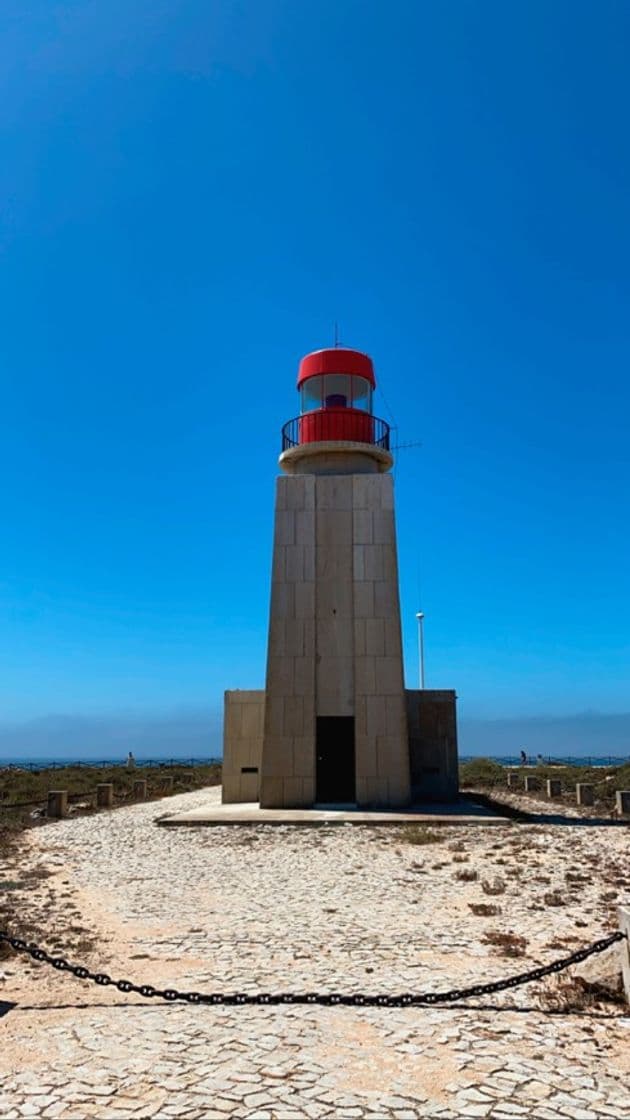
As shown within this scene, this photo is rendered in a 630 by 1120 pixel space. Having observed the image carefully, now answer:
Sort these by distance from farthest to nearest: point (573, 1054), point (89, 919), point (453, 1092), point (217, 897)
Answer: point (217, 897)
point (89, 919)
point (573, 1054)
point (453, 1092)

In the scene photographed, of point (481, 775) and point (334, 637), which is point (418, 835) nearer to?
point (334, 637)

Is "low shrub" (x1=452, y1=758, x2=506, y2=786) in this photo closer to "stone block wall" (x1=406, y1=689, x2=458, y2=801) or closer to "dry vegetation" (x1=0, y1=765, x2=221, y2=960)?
"stone block wall" (x1=406, y1=689, x2=458, y2=801)

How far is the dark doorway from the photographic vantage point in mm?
25047

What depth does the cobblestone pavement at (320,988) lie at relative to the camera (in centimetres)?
469

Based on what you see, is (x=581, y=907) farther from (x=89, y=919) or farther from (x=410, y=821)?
(x=410, y=821)

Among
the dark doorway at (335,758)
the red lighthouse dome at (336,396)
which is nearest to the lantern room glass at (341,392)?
the red lighthouse dome at (336,396)

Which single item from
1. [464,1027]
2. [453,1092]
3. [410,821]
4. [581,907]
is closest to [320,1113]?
[453,1092]

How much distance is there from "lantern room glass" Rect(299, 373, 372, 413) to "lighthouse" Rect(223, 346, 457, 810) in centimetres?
3

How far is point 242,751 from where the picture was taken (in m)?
23.1

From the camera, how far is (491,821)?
1811 cm

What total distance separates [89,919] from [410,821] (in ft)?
32.9

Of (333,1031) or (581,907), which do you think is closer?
(333,1031)

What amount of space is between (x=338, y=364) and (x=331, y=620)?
759 centimetres

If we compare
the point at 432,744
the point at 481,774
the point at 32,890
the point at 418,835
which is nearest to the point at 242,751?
the point at 432,744
